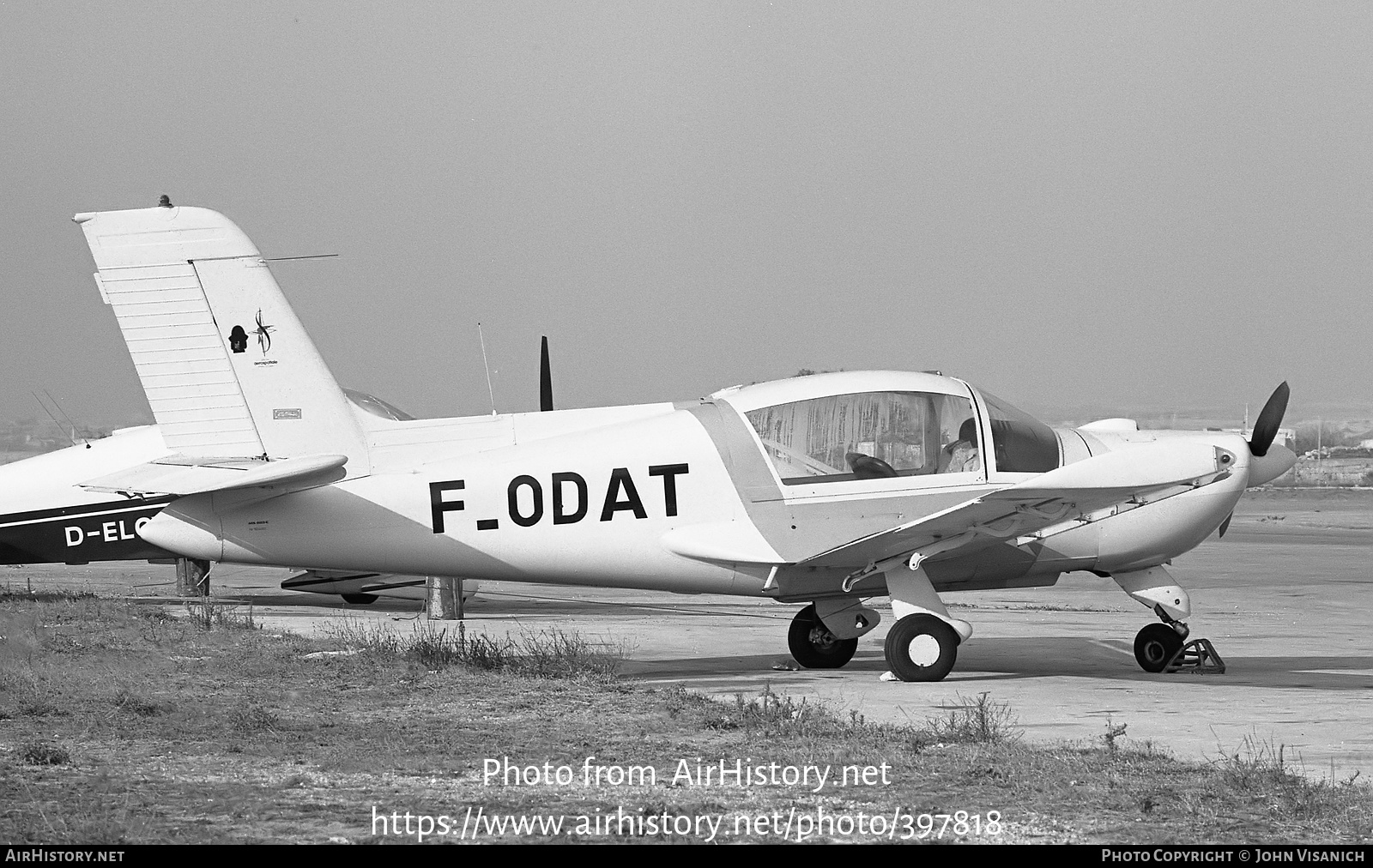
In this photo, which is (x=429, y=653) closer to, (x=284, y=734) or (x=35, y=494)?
(x=284, y=734)

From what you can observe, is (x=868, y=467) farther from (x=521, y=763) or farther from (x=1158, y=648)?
(x=521, y=763)

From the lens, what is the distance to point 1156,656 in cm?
1264

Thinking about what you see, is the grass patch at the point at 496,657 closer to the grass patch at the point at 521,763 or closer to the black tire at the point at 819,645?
the grass patch at the point at 521,763

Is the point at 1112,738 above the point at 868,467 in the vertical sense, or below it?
below

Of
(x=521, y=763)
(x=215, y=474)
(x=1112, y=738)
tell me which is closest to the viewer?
(x=521, y=763)

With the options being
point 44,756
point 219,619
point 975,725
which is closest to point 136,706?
point 44,756

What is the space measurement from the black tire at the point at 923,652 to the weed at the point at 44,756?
6.12 metres

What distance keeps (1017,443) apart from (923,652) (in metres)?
1.82

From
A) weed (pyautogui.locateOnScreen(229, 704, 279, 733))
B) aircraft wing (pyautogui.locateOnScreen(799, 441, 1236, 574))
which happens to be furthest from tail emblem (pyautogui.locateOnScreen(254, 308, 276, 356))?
aircraft wing (pyautogui.locateOnScreen(799, 441, 1236, 574))

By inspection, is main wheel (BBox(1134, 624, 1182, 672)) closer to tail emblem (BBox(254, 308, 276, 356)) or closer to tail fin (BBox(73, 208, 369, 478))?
tail fin (BBox(73, 208, 369, 478))

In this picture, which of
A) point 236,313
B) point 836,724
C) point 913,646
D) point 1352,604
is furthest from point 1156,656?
point 1352,604

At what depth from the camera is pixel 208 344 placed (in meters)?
11.5

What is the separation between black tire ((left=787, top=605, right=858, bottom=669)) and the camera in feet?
42.6

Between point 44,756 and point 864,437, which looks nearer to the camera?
point 44,756
